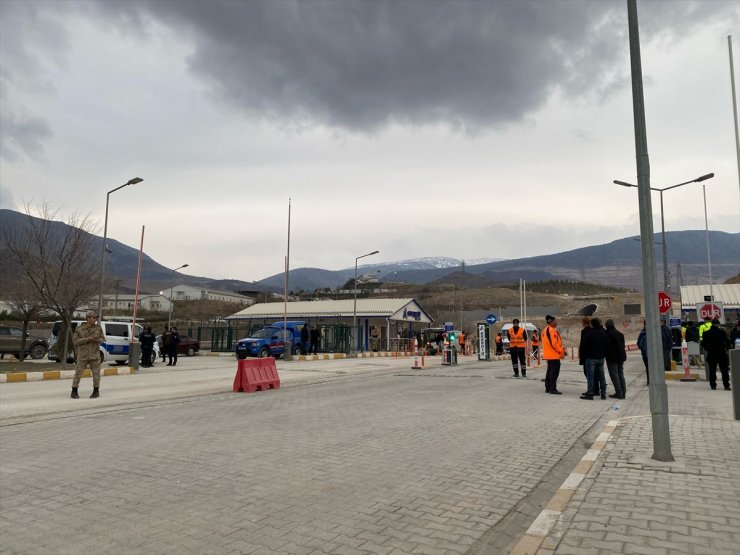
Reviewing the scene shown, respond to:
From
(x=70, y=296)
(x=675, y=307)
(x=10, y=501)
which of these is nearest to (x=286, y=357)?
(x=70, y=296)

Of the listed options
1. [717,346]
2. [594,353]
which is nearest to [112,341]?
[594,353]

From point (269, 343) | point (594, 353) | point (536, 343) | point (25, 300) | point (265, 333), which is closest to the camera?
point (594, 353)

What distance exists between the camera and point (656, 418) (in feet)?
19.7

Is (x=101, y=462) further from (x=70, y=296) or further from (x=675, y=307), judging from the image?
(x=675, y=307)

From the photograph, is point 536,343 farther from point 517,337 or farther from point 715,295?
point 715,295

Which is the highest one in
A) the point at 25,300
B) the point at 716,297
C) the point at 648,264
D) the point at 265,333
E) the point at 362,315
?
the point at 716,297

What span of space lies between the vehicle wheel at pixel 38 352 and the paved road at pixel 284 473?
1941 cm

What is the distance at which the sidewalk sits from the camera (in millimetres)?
3791

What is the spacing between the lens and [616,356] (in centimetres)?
1190

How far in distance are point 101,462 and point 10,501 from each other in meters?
1.45

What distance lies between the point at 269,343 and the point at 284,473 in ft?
81.4

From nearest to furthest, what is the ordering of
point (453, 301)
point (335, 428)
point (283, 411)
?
point (335, 428) → point (283, 411) → point (453, 301)

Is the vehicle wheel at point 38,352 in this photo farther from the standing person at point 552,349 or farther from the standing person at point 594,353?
the standing person at point 594,353

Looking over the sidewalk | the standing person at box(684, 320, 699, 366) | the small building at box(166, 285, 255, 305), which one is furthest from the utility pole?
the small building at box(166, 285, 255, 305)
